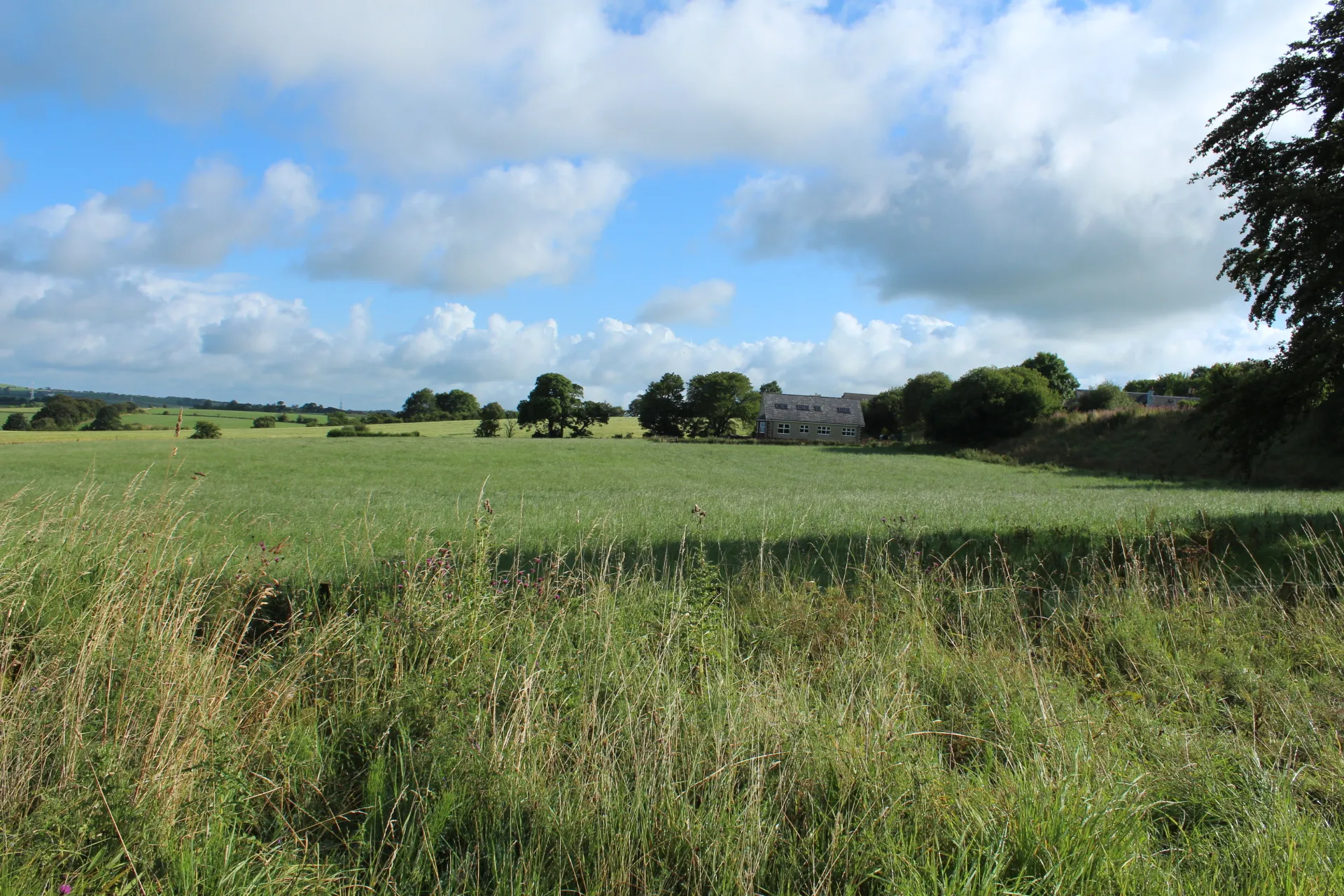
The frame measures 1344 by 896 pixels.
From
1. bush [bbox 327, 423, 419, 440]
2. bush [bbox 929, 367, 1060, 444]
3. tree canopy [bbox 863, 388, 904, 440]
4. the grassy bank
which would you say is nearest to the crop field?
the grassy bank

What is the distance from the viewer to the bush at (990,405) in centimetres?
5725

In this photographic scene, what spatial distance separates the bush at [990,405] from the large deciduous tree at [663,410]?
139 ft

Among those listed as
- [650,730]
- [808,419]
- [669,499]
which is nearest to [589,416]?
[808,419]

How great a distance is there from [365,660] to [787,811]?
3.07 m

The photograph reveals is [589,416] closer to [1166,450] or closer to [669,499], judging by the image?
[1166,450]

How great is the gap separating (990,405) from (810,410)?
130 ft

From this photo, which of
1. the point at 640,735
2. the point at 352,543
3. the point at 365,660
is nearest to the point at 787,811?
the point at 640,735

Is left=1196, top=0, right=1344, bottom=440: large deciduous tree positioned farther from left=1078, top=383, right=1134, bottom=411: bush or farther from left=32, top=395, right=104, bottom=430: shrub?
left=32, top=395, right=104, bottom=430: shrub

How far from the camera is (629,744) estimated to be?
13.0 ft

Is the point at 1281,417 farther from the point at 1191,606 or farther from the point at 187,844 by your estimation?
the point at 187,844

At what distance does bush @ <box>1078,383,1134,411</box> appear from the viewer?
69.4m

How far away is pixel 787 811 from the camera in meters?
3.61

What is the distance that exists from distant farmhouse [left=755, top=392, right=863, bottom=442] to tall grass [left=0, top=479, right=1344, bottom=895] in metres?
87.6

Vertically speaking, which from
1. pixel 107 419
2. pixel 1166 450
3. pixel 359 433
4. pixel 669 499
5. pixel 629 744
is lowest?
pixel 669 499
